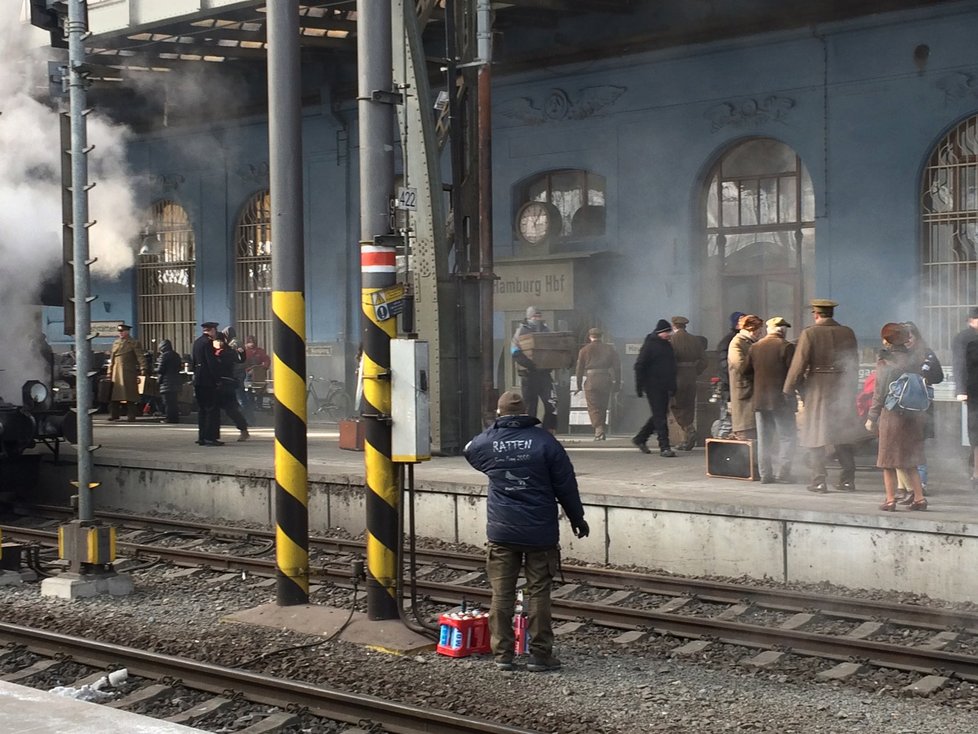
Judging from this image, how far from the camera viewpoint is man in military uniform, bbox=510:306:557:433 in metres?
17.2

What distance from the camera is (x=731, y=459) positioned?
42.2 ft

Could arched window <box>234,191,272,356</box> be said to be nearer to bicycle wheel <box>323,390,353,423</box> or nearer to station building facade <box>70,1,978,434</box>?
station building facade <box>70,1,978,434</box>

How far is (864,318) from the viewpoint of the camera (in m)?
17.1

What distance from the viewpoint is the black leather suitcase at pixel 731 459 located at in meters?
12.7

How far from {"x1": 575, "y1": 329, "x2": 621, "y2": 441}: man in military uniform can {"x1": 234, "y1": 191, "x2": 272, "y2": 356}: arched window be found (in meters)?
8.54

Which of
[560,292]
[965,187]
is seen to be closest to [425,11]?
[560,292]

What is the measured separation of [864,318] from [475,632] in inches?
411

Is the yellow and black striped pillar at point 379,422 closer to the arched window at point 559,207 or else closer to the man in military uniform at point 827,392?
the man in military uniform at point 827,392

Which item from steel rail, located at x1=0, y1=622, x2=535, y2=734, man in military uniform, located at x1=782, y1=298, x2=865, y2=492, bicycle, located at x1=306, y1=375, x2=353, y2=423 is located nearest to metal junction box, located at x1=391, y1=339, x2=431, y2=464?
steel rail, located at x1=0, y1=622, x2=535, y2=734

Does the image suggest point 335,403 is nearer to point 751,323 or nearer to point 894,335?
point 751,323

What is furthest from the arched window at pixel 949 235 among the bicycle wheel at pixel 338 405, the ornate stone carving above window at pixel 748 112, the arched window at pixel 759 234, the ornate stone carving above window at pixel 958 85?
the bicycle wheel at pixel 338 405

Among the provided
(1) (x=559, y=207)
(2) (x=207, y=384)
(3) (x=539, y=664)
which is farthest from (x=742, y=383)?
(1) (x=559, y=207)

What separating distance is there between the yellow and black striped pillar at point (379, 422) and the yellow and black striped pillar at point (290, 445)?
0.75 m

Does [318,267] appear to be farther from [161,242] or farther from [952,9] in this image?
[952,9]
